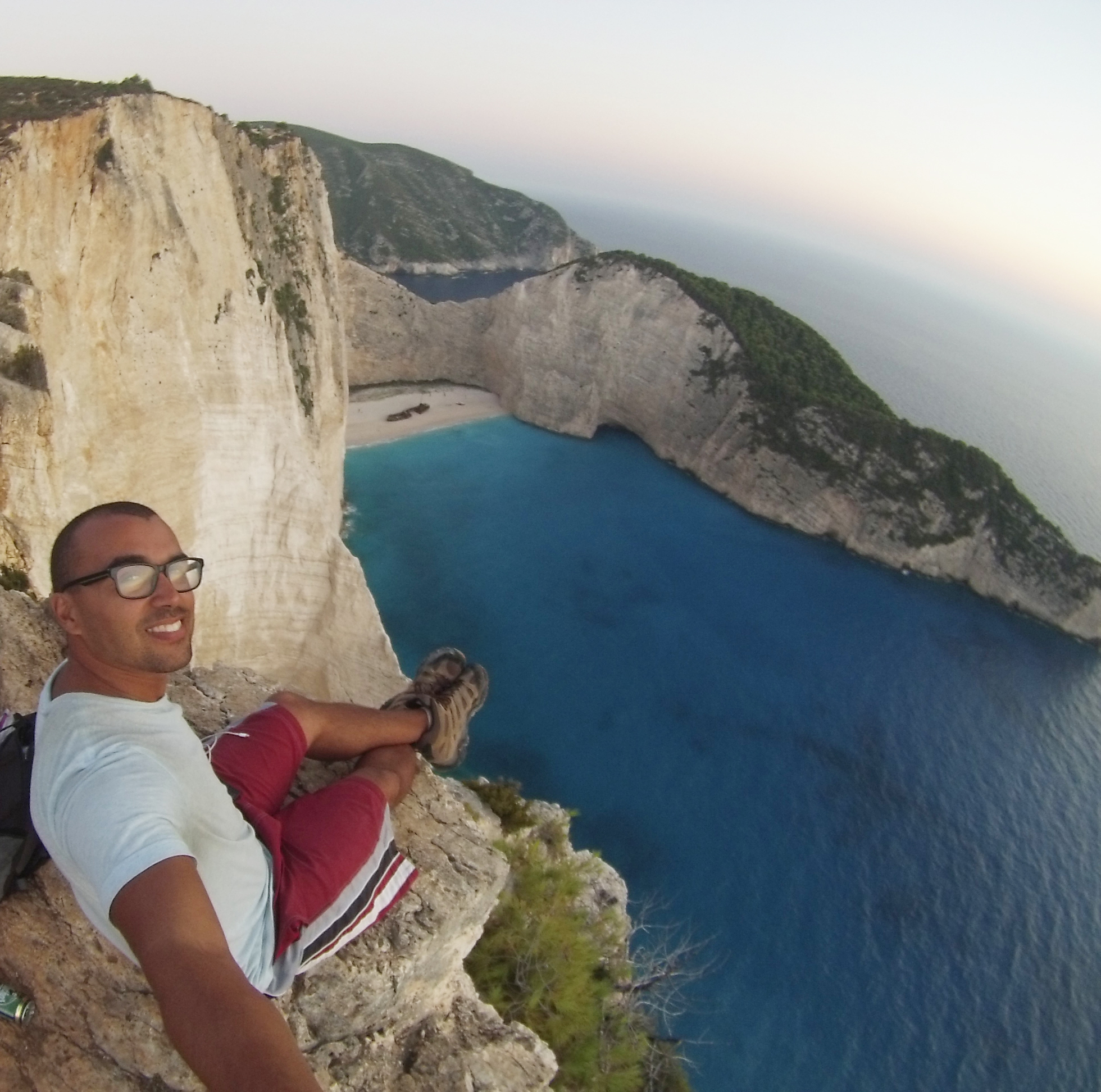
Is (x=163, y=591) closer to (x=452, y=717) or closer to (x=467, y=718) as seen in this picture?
(x=452, y=717)

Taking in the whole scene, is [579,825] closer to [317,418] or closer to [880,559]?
[317,418]

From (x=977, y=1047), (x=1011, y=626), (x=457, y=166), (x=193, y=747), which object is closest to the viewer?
(x=193, y=747)

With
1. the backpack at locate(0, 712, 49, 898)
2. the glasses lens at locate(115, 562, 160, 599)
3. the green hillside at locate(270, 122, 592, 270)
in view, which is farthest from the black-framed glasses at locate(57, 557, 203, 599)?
the green hillside at locate(270, 122, 592, 270)

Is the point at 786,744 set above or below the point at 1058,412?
below

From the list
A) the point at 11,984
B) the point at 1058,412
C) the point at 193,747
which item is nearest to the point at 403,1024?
the point at 11,984

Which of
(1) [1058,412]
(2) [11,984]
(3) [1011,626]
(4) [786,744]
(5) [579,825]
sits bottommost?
(5) [579,825]

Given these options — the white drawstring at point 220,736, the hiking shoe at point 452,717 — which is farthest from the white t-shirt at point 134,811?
the hiking shoe at point 452,717

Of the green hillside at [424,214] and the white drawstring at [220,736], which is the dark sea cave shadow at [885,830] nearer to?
the white drawstring at [220,736]
